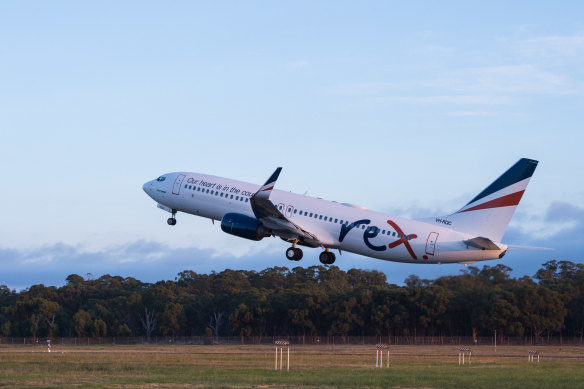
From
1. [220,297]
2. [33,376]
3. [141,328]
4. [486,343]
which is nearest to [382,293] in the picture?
[486,343]

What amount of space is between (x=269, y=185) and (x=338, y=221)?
5.60 metres

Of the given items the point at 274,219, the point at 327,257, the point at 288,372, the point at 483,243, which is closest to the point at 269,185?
the point at 274,219

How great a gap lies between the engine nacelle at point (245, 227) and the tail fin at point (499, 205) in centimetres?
1356

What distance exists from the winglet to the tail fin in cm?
1211

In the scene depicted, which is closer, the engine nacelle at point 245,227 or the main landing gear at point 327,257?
the engine nacelle at point 245,227

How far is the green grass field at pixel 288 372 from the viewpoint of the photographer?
53.3m

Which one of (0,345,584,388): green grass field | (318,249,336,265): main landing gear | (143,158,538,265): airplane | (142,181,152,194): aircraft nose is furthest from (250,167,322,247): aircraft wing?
(142,181,152,194): aircraft nose

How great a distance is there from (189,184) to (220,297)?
71.4 m

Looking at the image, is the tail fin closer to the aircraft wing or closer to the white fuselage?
the white fuselage

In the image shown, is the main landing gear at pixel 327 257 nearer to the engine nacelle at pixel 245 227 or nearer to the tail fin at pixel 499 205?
the engine nacelle at pixel 245 227

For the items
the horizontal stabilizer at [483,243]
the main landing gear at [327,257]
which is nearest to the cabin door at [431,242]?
the horizontal stabilizer at [483,243]

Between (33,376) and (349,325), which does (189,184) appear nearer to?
(33,376)

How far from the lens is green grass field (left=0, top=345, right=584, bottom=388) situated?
53.3 meters

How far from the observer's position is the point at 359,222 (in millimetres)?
66688
